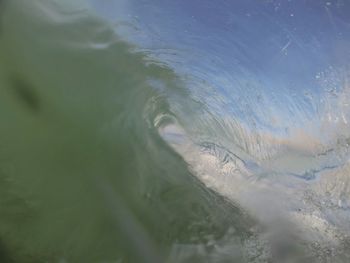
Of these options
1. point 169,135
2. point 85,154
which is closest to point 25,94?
point 85,154

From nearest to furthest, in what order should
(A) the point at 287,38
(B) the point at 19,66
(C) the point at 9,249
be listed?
1. (C) the point at 9,249
2. (B) the point at 19,66
3. (A) the point at 287,38

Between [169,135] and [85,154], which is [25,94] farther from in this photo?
[169,135]

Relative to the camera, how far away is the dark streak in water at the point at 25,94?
1.21 meters

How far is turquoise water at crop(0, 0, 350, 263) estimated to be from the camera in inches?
46.0

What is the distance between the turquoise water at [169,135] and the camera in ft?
3.84

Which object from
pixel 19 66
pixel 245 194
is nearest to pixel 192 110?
pixel 245 194

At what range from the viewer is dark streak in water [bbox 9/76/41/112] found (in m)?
1.21

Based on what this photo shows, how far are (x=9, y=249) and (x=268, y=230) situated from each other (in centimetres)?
56

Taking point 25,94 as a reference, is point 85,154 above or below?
below

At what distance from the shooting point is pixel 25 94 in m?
1.22

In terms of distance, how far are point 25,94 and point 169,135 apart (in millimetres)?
339

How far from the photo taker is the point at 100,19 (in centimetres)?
131

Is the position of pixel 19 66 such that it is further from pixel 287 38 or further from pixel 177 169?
pixel 287 38

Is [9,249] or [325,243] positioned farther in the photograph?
[325,243]
